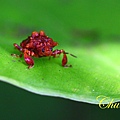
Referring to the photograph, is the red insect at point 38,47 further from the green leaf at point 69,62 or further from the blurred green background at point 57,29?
the blurred green background at point 57,29

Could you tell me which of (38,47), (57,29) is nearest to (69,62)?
(38,47)

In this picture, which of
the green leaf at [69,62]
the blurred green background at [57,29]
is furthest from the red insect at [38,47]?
the blurred green background at [57,29]

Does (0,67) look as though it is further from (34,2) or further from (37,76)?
(34,2)

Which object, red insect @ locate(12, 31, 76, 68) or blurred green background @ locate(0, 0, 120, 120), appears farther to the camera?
blurred green background @ locate(0, 0, 120, 120)

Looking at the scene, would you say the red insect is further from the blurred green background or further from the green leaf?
the blurred green background

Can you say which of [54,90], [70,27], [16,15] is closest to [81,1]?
[70,27]

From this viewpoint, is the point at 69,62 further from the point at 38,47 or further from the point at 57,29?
the point at 57,29

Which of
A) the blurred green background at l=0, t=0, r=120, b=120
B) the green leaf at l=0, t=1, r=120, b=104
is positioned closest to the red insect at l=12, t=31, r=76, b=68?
the green leaf at l=0, t=1, r=120, b=104

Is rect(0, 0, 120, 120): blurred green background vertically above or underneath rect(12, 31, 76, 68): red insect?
underneath
